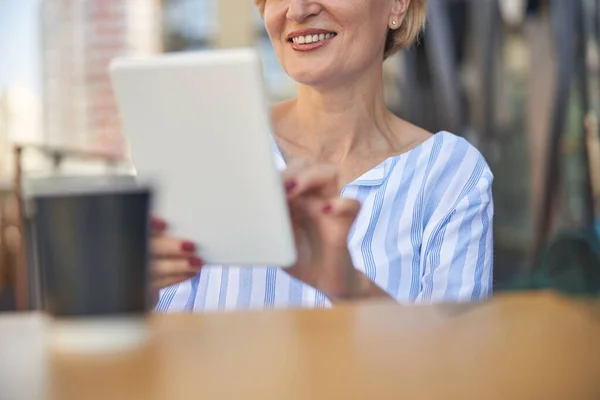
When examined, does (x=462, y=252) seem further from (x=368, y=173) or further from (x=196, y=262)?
(x=196, y=262)

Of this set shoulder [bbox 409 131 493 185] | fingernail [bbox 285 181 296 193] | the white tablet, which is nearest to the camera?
the white tablet

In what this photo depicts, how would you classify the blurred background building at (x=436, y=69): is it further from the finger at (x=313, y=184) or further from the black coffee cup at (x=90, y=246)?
the black coffee cup at (x=90, y=246)

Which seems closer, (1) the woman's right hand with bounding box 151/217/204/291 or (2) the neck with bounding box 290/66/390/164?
(1) the woman's right hand with bounding box 151/217/204/291

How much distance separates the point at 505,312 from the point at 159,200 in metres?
0.40

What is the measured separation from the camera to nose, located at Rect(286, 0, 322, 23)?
4.99 feet

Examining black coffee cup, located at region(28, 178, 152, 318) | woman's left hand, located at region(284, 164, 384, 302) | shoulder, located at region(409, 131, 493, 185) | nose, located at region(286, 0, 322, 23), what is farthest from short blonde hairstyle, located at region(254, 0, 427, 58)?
black coffee cup, located at region(28, 178, 152, 318)

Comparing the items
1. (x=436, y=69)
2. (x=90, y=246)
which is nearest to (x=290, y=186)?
(x=90, y=246)

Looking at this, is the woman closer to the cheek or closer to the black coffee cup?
the cheek

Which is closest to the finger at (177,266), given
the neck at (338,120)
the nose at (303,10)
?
the neck at (338,120)

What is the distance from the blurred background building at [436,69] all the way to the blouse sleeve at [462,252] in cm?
132

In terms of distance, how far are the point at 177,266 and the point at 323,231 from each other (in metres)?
0.22

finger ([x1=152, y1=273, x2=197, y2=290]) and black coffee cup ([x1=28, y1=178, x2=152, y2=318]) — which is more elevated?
black coffee cup ([x1=28, y1=178, x2=152, y2=318])

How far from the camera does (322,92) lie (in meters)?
1.58

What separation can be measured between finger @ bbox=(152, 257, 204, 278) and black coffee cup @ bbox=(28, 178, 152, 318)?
0.27 m
